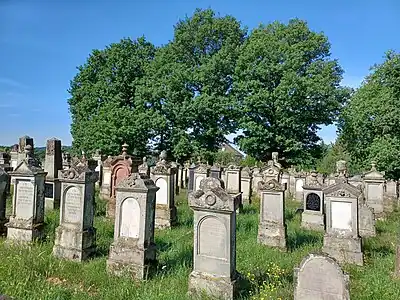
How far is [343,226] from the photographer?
7.73 m

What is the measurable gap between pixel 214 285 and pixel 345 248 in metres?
3.97

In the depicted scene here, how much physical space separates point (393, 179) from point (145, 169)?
1674cm

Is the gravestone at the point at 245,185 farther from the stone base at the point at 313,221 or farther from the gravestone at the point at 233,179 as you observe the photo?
the stone base at the point at 313,221

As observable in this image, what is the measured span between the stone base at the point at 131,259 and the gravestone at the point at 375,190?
11712mm

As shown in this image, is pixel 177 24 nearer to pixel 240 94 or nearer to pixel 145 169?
pixel 240 94

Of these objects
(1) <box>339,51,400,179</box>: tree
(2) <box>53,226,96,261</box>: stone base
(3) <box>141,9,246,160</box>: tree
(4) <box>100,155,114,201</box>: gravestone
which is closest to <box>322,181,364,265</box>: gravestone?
(2) <box>53,226,96,261</box>: stone base

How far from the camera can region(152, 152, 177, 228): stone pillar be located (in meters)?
10.3

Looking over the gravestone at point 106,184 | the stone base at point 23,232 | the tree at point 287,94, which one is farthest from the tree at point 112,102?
the stone base at point 23,232

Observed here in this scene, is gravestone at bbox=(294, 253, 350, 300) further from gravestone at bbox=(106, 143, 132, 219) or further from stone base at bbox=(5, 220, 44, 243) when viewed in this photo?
gravestone at bbox=(106, 143, 132, 219)

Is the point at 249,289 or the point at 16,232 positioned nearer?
the point at 249,289

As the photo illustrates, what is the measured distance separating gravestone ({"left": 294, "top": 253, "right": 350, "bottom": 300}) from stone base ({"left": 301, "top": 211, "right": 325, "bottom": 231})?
23.7ft

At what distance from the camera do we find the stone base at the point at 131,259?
5.74 metres

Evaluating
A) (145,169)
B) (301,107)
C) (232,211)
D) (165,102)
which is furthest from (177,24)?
(232,211)

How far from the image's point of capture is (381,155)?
2142 cm
